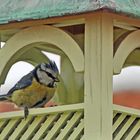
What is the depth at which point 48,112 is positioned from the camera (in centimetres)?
268

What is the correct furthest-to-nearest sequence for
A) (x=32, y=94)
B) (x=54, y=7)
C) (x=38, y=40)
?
1. (x=32, y=94)
2. (x=38, y=40)
3. (x=54, y=7)

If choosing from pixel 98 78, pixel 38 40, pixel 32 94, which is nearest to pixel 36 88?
pixel 32 94

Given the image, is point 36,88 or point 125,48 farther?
point 36,88

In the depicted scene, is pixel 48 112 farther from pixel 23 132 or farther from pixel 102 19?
pixel 102 19

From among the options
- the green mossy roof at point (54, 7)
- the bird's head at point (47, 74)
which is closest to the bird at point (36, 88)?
the bird's head at point (47, 74)

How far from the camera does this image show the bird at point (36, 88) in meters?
2.84

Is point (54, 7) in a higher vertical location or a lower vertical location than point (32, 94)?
higher

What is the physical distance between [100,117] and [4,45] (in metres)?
0.42

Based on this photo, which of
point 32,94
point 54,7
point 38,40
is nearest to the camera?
point 54,7

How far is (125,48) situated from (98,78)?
0.45 ft

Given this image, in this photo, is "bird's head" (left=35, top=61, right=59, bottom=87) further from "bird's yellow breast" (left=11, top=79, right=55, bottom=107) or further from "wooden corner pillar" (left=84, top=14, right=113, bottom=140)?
"wooden corner pillar" (left=84, top=14, right=113, bottom=140)

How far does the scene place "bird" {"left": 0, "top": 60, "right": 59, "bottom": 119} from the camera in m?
2.84

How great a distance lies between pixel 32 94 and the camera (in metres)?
2.84

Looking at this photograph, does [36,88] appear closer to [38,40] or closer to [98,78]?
[38,40]
